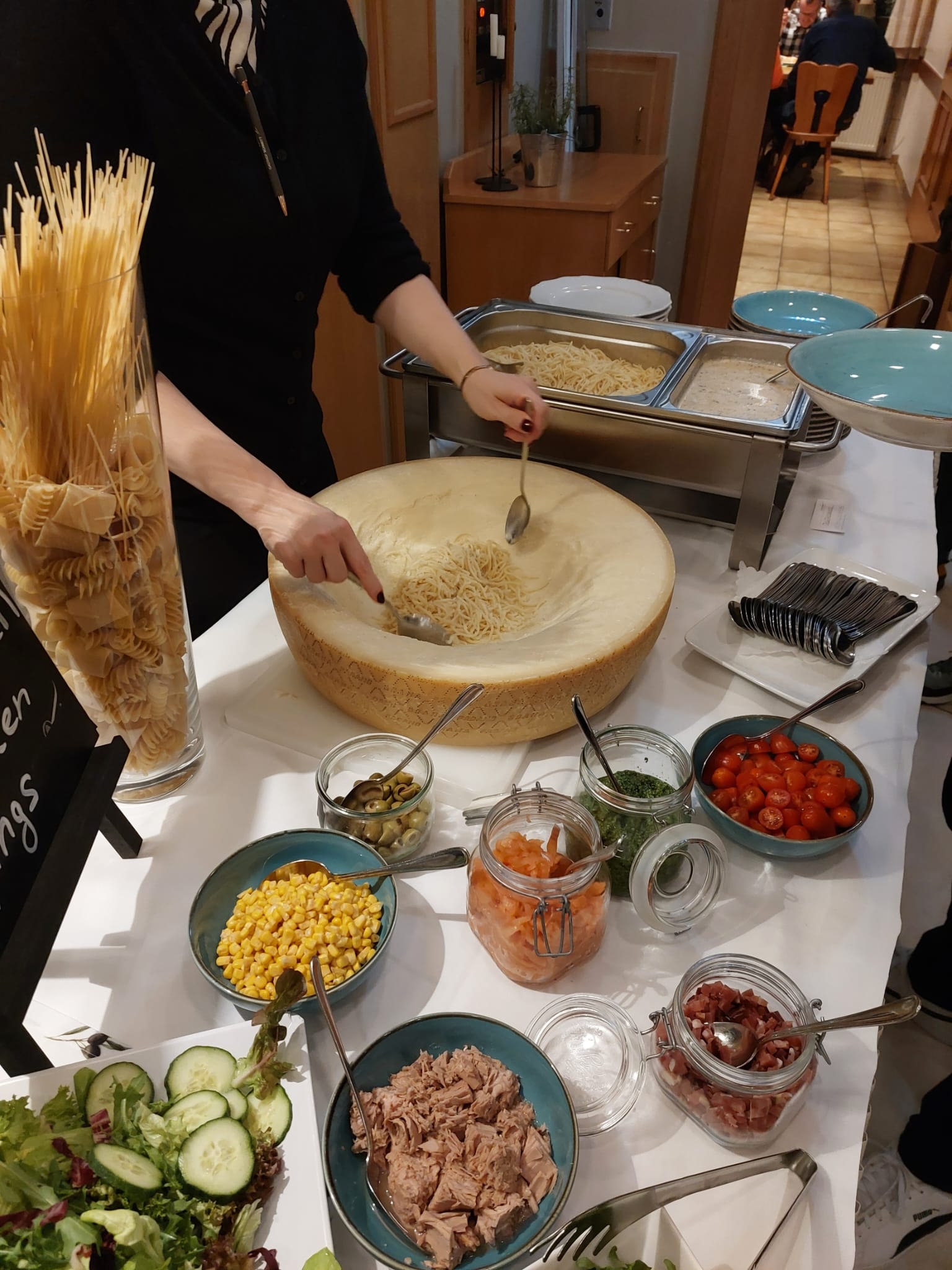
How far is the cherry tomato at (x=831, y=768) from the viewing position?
1044 mm

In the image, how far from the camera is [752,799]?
3.33 feet

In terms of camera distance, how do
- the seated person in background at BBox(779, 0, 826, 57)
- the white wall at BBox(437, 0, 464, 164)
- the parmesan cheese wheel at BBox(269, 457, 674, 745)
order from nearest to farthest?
the parmesan cheese wheel at BBox(269, 457, 674, 745), the white wall at BBox(437, 0, 464, 164), the seated person in background at BBox(779, 0, 826, 57)

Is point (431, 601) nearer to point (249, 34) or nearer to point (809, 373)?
point (809, 373)

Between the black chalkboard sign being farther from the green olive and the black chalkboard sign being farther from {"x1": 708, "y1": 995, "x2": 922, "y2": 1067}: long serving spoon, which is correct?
{"x1": 708, "y1": 995, "x2": 922, "y2": 1067}: long serving spoon

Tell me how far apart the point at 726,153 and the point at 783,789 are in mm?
4088

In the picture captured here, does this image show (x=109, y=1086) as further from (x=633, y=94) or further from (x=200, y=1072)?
(x=633, y=94)

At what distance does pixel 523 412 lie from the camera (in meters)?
1.49

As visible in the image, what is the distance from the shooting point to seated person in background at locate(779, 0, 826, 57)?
9383 millimetres

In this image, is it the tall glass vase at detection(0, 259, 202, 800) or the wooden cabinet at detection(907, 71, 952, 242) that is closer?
the tall glass vase at detection(0, 259, 202, 800)

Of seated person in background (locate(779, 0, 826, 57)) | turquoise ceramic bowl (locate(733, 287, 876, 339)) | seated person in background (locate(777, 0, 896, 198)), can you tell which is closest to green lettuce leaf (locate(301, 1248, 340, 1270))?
turquoise ceramic bowl (locate(733, 287, 876, 339))

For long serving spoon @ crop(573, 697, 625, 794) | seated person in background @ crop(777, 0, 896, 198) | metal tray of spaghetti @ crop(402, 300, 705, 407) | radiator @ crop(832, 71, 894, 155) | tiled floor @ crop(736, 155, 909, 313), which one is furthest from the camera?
radiator @ crop(832, 71, 894, 155)

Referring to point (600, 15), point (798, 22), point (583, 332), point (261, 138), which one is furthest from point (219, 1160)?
point (798, 22)

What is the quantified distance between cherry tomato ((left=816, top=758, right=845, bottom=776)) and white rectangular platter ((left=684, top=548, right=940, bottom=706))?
17 cm

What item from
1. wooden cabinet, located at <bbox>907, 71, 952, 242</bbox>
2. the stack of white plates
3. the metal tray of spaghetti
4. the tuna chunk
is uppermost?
the metal tray of spaghetti
